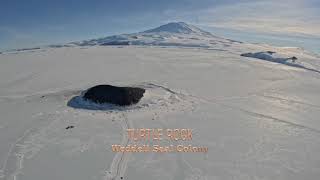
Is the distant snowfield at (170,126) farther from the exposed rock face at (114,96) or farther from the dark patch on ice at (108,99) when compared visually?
the exposed rock face at (114,96)

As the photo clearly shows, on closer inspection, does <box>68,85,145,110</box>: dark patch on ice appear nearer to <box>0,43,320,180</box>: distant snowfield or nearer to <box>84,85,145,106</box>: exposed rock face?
<box>84,85,145,106</box>: exposed rock face

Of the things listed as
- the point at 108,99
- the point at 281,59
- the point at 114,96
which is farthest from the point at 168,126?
the point at 281,59

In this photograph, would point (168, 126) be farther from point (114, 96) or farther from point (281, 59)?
point (281, 59)

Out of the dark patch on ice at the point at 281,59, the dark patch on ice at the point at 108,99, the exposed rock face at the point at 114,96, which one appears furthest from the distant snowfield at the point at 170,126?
the dark patch on ice at the point at 281,59

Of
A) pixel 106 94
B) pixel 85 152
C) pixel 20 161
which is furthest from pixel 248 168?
pixel 106 94

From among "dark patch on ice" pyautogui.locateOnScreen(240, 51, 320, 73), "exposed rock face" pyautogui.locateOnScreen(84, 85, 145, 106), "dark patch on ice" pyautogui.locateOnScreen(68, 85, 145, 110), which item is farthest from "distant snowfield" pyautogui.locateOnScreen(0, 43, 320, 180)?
"dark patch on ice" pyautogui.locateOnScreen(240, 51, 320, 73)

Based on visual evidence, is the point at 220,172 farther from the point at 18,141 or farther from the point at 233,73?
the point at 233,73
